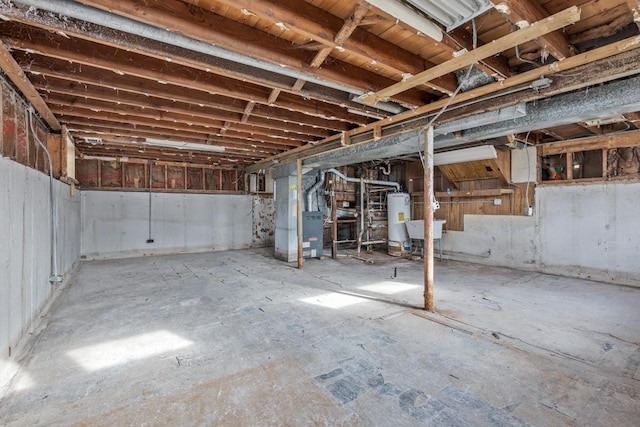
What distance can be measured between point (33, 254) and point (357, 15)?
3672mm

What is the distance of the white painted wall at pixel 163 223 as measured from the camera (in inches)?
269

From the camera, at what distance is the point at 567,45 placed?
2.13 meters

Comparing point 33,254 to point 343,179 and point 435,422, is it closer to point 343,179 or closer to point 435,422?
point 435,422

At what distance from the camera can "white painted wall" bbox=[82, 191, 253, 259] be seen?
6832 mm

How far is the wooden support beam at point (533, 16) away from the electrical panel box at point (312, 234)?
498 cm

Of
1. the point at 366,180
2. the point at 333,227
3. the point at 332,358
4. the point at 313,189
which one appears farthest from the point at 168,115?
the point at 366,180

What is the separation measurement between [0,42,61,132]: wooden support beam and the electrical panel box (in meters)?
4.33

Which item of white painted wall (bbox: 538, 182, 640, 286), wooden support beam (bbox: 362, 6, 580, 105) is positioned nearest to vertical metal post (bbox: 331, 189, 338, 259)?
white painted wall (bbox: 538, 182, 640, 286)

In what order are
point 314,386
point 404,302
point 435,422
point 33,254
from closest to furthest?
1. point 435,422
2. point 314,386
3. point 33,254
4. point 404,302

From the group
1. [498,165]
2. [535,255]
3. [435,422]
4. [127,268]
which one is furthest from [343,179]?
[435,422]

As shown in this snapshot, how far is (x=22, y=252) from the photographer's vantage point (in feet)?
8.61

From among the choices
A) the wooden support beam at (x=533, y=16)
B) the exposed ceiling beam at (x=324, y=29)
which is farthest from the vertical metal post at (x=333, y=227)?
the wooden support beam at (x=533, y=16)

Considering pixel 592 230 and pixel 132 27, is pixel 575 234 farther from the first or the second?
pixel 132 27

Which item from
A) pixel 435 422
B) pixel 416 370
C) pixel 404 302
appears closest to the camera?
pixel 435 422
